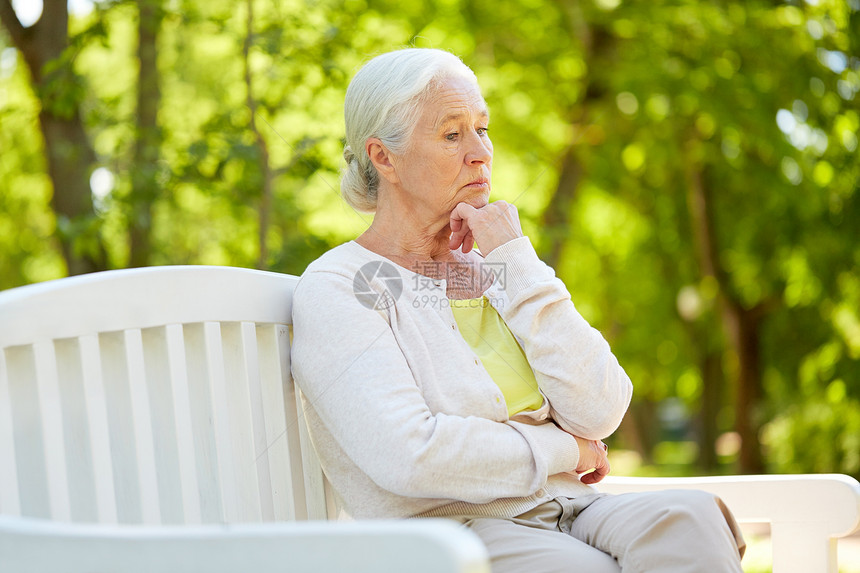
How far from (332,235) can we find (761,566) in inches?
107

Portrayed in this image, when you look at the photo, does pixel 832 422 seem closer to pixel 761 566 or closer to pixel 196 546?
pixel 761 566

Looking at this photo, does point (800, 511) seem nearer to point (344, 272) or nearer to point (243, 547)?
point (344, 272)

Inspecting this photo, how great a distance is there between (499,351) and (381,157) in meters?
0.57

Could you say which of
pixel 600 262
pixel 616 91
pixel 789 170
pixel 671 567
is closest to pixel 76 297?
pixel 671 567

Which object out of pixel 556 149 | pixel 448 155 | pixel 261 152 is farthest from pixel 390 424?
pixel 556 149

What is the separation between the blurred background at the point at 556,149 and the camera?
4305mm

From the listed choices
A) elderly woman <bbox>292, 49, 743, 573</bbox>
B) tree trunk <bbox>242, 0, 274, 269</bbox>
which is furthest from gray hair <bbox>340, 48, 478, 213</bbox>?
tree trunk <bbox>242, 0, 274, 269</bbox>

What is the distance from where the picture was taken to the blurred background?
430 cm

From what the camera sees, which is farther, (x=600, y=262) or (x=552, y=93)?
(x=600, y=262)

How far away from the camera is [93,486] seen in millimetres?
1571

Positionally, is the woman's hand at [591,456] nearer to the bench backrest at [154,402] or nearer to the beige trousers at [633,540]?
the beige trousers at [633,540]

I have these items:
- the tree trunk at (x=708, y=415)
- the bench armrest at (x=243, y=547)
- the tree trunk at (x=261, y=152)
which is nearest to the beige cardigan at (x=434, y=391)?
the bench armrest at (x=243, y=547)

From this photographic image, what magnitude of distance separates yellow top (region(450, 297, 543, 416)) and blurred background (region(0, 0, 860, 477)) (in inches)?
13.7

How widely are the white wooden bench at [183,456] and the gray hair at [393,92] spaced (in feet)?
1.39
